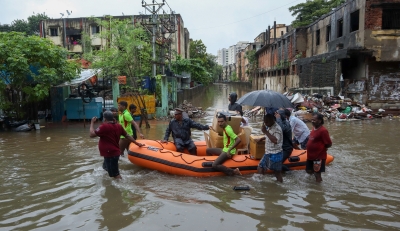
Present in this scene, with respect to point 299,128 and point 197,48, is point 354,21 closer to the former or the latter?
point 299,128

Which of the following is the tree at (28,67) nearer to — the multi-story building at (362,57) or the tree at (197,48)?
the multi-story building at (362,57)

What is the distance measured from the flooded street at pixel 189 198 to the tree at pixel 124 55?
7.40 m

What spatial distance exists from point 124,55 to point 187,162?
9.59m

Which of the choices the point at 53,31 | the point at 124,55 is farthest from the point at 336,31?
the point at 53,31

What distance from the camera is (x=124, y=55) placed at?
15.1 metres

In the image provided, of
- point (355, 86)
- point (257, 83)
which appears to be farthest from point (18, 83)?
point (257, 83)

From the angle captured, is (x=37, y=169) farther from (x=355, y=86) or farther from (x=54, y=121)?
(x=355, y=86)

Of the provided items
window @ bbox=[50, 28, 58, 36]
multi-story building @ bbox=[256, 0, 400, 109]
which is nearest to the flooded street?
multi-story building @ bbox=[256, 0, 400, 109]

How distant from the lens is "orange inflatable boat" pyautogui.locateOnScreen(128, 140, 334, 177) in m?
6.75

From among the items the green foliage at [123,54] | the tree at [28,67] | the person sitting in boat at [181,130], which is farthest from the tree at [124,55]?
the person sitting in boat at [181,130]

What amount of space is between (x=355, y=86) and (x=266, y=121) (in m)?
14.5

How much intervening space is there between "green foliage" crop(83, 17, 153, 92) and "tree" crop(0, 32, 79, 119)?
1974 millimetres

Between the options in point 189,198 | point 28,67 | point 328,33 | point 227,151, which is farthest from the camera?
point 328,33

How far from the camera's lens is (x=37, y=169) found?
7.54 m
